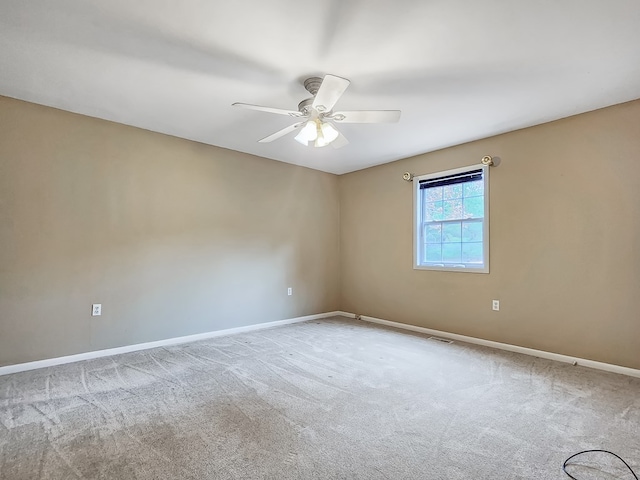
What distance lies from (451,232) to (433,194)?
57 cm

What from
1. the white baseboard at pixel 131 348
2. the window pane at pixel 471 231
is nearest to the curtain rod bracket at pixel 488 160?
the window pane at pixel 471 231

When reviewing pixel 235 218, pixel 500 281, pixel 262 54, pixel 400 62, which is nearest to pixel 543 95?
pixel 400 62

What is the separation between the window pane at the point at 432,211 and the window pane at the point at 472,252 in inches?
20.0

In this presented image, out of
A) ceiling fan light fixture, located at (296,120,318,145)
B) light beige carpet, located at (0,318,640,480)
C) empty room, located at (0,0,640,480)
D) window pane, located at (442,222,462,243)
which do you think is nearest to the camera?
light beige carpet, located at (0,318,640,480)

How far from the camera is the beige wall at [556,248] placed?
2.92m

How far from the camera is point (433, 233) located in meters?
4.41

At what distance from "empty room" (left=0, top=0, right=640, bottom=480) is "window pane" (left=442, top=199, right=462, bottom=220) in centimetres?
7

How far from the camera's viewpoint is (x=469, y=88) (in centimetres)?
271

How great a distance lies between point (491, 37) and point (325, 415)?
2.58 meters

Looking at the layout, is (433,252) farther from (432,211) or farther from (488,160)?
(488,160)

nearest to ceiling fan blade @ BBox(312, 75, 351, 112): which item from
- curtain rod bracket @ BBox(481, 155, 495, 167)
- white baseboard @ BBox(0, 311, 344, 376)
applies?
curtain rod bracket @ BBox(481, 155, 495, 167)

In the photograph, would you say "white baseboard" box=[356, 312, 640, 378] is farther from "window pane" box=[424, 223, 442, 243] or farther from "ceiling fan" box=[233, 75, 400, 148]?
"ceiling fan" box=[233, 75, 400, 148]

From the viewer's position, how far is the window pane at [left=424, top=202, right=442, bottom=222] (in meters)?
4.36

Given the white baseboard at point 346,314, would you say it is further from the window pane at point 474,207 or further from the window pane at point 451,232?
the window pane at point 474,207
